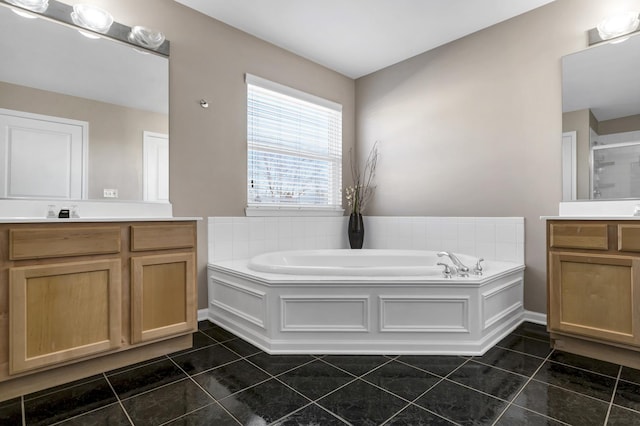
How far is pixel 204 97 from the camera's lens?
9.61ft

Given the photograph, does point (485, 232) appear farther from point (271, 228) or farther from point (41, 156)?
point (41, 156)

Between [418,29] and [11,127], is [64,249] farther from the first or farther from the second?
[418,29]

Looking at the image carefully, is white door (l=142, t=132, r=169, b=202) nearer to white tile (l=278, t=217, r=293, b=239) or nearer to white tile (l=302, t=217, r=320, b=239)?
white tile (l=278, t=217, r=293, b=239)

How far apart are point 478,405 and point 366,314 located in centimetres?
77

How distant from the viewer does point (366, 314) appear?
216cm

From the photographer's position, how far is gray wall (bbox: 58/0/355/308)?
8.95ft

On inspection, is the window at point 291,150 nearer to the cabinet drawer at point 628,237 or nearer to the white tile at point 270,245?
the white tile at point 270,245

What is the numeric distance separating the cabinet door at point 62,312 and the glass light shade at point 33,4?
1.66 metres

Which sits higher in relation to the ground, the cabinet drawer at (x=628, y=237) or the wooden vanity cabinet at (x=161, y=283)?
the cabinet drawer at (x=628, y=237)

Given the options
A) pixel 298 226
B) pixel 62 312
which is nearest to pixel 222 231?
pixel 298 226

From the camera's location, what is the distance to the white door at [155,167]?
2551mm

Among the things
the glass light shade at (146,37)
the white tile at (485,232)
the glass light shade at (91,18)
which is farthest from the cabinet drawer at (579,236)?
the glass light shade at (91,18)

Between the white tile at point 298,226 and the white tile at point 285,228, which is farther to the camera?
the white tile at point 298,226

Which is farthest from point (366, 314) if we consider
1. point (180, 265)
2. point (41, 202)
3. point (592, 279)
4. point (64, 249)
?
point (41, 202)
